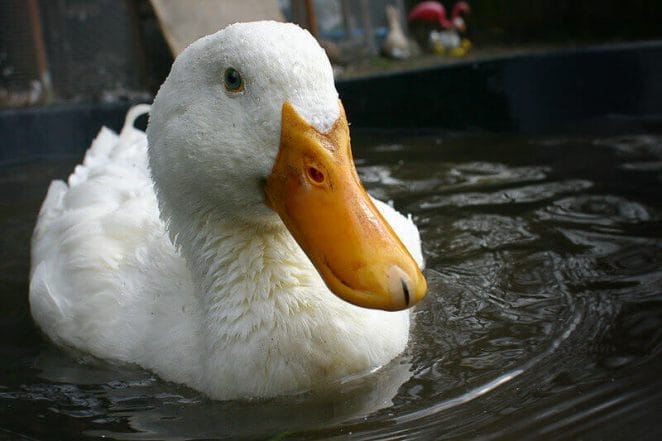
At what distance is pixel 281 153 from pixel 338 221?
0.84 ft

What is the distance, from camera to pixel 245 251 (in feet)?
8.66

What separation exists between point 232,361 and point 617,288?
62.7 inches

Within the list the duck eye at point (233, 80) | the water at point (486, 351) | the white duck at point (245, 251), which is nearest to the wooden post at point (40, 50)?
the water at point (486, 351)

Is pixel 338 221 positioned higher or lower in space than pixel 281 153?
lower

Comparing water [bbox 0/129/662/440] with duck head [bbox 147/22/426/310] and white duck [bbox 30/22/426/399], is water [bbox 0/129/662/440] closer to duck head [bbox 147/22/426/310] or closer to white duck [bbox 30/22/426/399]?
white duck [bbox 30/22/426/399]

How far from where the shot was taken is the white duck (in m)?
2.18

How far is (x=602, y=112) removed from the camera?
6.38 meters

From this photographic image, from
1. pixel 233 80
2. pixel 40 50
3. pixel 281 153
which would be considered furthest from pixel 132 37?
pixel 281 153

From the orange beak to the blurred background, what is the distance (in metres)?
5.02

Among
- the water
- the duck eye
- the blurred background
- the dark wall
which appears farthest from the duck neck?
the dark wall

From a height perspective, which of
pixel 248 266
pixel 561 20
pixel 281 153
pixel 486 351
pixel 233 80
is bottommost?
pixel 486 351

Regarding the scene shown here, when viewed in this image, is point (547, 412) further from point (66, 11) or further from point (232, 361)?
point (66, 11)

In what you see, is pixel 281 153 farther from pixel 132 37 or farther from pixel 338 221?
pixel 132 37

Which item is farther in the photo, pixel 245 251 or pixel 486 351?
pixel 486 351
